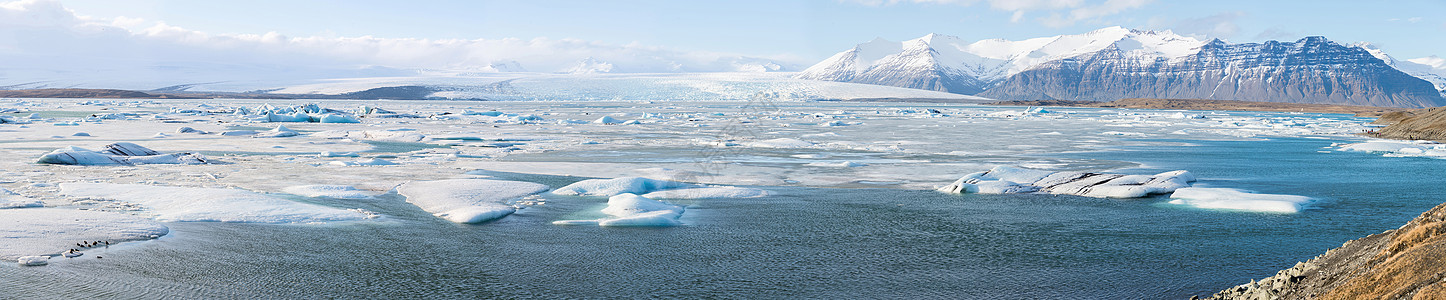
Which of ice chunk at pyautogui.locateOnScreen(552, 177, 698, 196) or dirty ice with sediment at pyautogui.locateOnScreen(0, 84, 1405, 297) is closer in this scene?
dirty ice with sediment at pyautogui.locateOnScreen(0, 84, 1405, 297)

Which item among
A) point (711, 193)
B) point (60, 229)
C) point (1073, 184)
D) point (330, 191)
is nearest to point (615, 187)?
point (711, 193)

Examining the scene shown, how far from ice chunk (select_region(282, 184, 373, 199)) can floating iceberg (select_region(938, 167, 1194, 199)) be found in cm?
716

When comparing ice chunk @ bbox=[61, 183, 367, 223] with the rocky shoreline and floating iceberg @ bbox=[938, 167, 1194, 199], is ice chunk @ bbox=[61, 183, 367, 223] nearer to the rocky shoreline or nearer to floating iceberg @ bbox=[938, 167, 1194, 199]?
floating iceberg @ bbox=[938, 167, 1194, 199]

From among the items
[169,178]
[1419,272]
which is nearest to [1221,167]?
[1419,272]

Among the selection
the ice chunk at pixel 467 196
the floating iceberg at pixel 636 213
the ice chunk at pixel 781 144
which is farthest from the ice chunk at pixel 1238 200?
the ice chunk at pixel 781 144

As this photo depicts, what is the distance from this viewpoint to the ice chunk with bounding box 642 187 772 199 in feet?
35.9

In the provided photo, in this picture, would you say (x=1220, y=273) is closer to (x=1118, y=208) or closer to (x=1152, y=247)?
(x=1152, y=247)

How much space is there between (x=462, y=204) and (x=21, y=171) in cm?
741

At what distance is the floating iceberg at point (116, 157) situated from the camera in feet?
45.4

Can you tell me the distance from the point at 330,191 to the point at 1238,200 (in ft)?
34.5

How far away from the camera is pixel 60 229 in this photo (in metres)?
7.54

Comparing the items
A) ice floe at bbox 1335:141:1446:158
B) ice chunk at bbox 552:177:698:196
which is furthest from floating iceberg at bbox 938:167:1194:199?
ice floe at bbox 1335:141:1446:158

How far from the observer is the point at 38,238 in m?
7.18

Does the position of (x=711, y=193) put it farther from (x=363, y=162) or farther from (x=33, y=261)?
(x=363, y=162)
